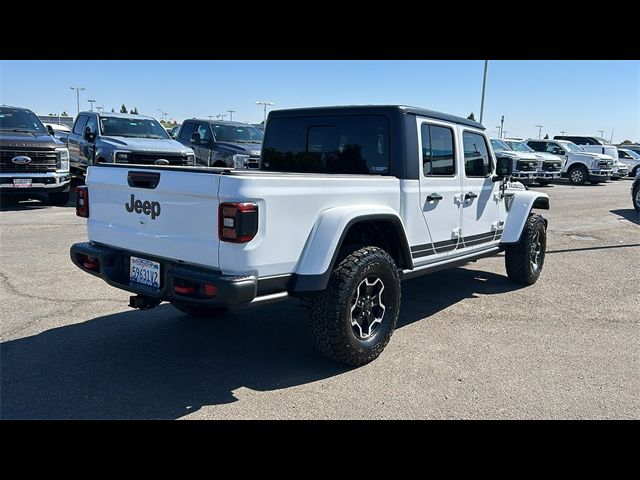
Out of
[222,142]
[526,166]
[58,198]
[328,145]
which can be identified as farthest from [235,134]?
[526,166]

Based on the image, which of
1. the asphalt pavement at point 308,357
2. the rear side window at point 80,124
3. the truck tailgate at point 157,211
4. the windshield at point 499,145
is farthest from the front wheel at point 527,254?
the windshield at point 499,145

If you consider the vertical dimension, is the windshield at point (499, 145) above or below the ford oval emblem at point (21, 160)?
above

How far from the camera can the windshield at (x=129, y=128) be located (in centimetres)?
1226

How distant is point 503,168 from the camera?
5832mm

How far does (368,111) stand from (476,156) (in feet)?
5.30

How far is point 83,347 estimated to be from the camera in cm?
427

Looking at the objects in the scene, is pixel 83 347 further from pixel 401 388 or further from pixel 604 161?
pixel 604 161

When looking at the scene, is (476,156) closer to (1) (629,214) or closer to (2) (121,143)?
(2) (121,143)

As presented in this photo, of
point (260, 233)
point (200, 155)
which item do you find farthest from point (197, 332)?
point (200, 155)

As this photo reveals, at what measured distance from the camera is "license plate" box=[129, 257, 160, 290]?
3.61 meters

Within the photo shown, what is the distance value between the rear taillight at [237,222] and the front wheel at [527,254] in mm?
4202

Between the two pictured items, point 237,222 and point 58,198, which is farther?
point 58,198

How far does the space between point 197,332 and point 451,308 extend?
2.72m

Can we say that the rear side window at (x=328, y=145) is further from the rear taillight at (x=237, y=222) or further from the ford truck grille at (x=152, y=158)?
the ford truck grille at (x=152, y=158)
